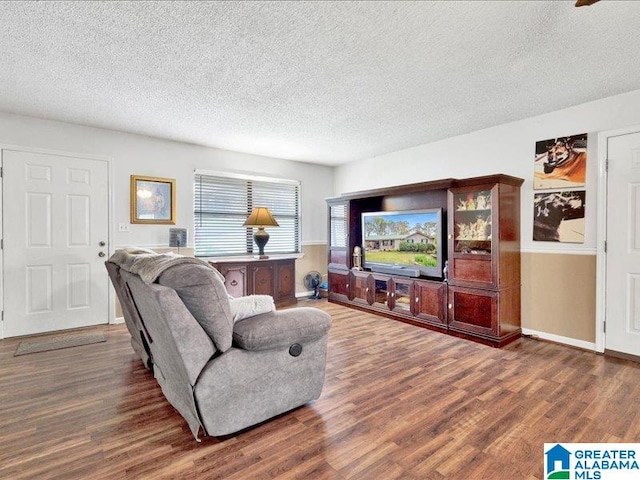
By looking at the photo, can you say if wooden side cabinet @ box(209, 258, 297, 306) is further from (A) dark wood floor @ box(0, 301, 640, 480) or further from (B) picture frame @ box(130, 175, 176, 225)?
(A) dark wood floor @ box(0, 301, 640, 480)

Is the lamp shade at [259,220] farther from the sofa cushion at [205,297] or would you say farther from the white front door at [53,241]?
the sofa cushion at [205,297]

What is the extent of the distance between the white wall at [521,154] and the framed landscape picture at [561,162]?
0.05m

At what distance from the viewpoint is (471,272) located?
352cm

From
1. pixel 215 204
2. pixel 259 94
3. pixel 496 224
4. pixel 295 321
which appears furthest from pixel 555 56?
pixel 215 204

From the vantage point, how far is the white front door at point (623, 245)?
9.49ft

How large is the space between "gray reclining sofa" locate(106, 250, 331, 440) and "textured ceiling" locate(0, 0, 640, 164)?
1.42 meters

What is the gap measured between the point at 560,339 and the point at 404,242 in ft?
6.23

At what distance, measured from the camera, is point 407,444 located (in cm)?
174

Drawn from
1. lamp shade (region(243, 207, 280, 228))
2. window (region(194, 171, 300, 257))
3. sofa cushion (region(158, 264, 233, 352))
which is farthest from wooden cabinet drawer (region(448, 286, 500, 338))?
window (region(194, 171, 300, 257))

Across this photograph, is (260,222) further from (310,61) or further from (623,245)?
(623,245)

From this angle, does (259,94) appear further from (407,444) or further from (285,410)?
(407,444)

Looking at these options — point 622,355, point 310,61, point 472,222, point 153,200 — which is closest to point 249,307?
point 310,61

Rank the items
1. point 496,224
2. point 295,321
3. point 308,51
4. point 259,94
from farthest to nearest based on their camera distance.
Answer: point 496,224 → point 259,94 → point 308,51 → point 295,321

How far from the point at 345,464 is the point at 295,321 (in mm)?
739
